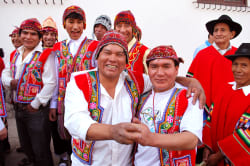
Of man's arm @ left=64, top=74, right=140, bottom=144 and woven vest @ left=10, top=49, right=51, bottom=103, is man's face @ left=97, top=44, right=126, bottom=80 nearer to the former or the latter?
man's arm @ left=64, top=74, right=140, bottom=144

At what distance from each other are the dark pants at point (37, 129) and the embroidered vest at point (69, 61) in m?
0.25

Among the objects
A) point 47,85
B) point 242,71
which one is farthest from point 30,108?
point 242,71

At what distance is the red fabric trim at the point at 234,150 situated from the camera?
1630 millimetres

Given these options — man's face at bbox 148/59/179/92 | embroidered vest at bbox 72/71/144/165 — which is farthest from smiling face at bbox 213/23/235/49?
embroidered vest at bbox 72/71/144/165

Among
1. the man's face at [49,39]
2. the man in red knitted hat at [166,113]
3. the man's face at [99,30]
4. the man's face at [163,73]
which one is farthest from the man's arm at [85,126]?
the man's face at [49,39]

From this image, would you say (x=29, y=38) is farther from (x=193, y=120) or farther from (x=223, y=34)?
(x=223, y=34)

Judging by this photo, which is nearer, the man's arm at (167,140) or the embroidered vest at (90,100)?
the man's arm at (167,140)

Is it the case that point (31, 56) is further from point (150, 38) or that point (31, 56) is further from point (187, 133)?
point (150, 38)

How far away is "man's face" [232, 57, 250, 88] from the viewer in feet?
6.03

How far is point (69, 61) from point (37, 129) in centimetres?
93

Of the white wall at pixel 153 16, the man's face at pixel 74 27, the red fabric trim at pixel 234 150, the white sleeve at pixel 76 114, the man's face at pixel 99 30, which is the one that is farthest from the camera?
the white wall at pixel 153 16

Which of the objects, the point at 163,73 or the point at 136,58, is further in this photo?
the point at 136,58

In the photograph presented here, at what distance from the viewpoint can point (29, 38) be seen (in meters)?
2.62

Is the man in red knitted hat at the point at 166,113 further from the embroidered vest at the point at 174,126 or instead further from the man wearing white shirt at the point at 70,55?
the man wearing white shirt at the point at 70,55
